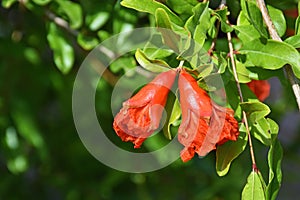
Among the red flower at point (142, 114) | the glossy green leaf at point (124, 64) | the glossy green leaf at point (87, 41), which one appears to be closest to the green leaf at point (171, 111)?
the red flower at point (142, 114)

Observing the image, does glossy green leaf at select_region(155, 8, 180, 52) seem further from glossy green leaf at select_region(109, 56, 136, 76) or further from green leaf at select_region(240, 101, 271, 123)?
glossy green leaf at select_region(109, 56, 136, 76)

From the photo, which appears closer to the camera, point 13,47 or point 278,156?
point 278,156

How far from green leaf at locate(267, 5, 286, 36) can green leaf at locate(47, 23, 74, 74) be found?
54 cm

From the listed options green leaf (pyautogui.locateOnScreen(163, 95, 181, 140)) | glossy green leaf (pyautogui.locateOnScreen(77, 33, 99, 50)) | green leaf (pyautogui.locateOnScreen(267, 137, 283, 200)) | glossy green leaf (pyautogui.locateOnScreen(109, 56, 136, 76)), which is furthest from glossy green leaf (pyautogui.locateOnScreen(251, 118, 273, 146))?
glossy green leaf (pyautogui.locateOnScreen(77, 33, 99, 50))

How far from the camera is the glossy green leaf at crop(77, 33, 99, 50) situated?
1.56 m

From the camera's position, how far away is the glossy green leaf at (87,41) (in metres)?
1.56

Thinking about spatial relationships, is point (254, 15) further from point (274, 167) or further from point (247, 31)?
point (274, 167)

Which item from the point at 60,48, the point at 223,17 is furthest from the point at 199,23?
the point at 60,48

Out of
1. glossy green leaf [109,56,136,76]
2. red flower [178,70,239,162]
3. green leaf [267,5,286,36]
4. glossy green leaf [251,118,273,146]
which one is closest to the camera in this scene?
red flower [178,70,239,162]

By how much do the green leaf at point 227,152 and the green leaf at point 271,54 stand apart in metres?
0.13

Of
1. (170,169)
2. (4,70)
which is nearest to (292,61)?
(4,70)

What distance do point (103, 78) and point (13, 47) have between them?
247 millimetres

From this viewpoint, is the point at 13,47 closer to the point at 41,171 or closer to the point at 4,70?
the point at 4,70

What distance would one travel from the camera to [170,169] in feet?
7.07
